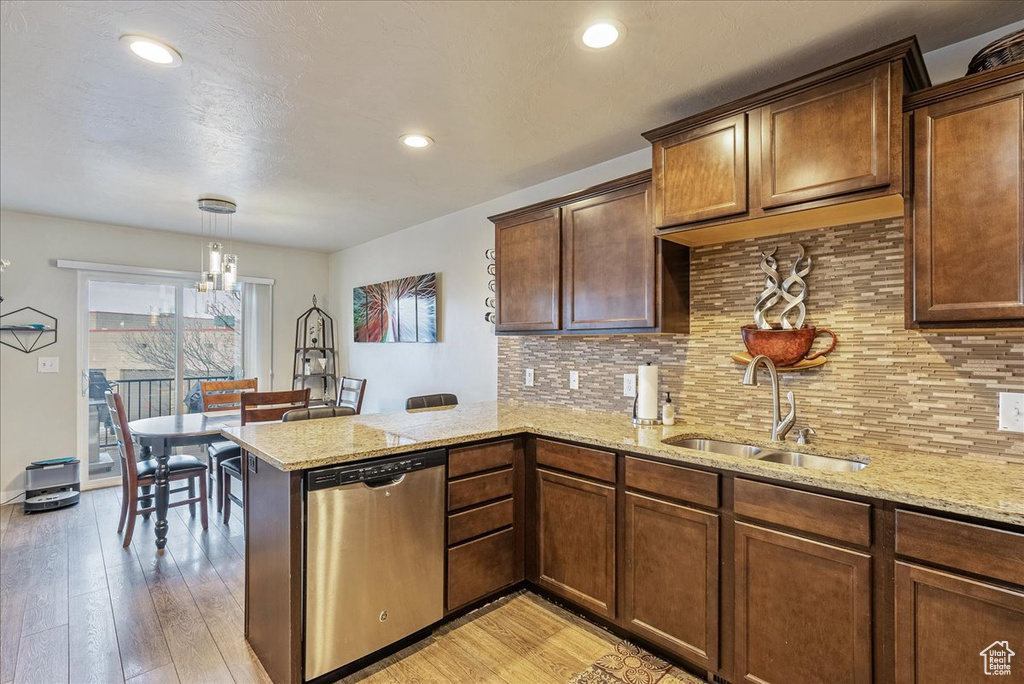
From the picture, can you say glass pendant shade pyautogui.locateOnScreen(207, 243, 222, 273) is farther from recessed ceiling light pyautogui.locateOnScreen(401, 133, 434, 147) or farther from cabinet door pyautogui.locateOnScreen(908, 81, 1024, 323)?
cabinet door pyautogui.locateOnScreen(908, 81, 1024, 323)

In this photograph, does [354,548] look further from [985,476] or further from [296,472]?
[985,476]

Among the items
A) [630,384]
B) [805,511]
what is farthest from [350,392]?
[805,511]

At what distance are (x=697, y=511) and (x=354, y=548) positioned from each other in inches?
52.2

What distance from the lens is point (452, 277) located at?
159 inches

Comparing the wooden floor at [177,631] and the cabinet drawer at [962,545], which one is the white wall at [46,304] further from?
the cabinet drawer at [962,545]

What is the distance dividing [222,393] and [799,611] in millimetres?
4259

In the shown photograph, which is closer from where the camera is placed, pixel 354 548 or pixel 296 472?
pixel 296 472

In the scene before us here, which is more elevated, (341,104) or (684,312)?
(341,104)

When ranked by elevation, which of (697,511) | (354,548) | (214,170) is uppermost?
(214,170)

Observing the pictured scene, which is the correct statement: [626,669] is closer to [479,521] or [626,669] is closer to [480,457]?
[479,521]

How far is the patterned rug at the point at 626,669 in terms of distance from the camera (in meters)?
1.90

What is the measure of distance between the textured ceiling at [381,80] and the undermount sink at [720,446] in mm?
1539

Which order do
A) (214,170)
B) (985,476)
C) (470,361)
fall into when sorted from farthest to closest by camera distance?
(470,361) → (214,170) → (985,476)

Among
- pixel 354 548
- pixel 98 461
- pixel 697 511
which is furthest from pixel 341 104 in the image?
pixel 98 461
